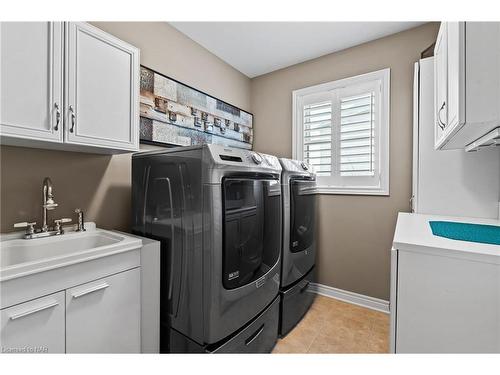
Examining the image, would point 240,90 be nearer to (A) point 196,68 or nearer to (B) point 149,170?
(A) point 196,68

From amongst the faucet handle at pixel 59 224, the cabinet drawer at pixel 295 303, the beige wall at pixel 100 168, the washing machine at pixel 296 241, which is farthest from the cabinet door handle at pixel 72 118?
the cabinet drawer at pixel 295 303

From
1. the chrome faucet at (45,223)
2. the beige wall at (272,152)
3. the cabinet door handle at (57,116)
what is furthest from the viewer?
the beige wall at (272,152)

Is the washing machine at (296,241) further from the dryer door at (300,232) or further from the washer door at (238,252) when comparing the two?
the washer door at (238,252)

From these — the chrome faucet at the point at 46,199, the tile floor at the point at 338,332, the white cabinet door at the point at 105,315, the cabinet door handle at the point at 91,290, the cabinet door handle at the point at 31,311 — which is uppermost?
the chrome faucet at the point at 46,199

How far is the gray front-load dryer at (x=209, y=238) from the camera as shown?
4.12 feet

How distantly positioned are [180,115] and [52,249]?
1.39m

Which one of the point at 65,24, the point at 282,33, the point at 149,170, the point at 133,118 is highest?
the point at 282,33

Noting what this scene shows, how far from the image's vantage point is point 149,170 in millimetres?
1538

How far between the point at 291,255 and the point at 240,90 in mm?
2095

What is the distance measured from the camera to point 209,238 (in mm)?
1237

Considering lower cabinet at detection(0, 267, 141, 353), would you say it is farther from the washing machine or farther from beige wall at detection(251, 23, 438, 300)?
beige wall at detection(251, 23, 438, 300)

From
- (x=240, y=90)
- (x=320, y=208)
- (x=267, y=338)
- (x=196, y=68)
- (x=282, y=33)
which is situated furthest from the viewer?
(x=240, y=90)
